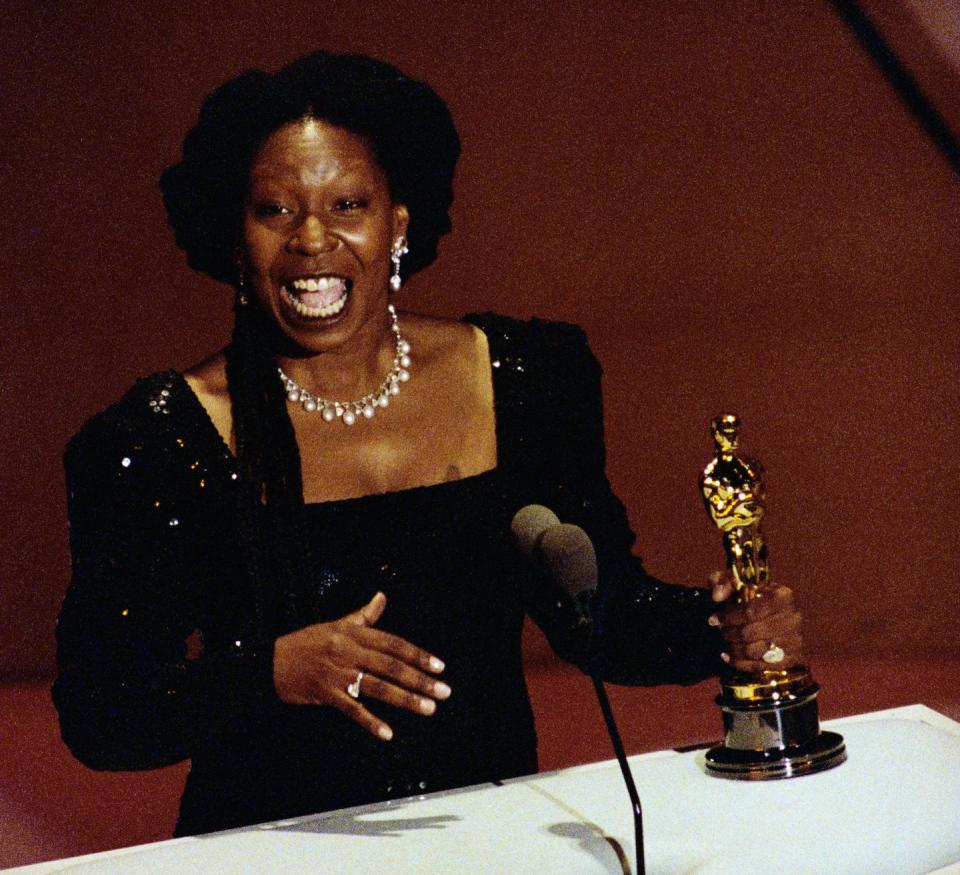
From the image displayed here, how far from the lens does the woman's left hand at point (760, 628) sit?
1352 millimetres

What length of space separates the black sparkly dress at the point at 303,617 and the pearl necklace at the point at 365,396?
0.13m

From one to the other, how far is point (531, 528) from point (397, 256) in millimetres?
815

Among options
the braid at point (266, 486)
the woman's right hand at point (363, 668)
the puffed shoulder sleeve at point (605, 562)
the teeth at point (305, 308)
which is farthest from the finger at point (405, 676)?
the teeth at point (305, 308)

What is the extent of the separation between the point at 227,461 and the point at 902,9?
1.90 meters

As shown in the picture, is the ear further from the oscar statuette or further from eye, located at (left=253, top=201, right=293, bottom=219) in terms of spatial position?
the oscar statuette

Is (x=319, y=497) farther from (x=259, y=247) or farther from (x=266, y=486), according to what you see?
(x=259, y=247)

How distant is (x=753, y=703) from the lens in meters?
1.30

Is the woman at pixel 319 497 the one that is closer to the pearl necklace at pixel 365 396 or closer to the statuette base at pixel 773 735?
the pearl necklace at pixel 365 396

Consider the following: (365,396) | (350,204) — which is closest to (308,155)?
(350,204)

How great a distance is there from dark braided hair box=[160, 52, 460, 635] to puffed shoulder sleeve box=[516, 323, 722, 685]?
32cm

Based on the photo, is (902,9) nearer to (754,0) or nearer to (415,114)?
(754,0)

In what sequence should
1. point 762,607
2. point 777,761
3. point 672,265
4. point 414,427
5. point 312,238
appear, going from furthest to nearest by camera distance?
point 672,265
point 414,427
point 312,238
point 762,607
point 777,761

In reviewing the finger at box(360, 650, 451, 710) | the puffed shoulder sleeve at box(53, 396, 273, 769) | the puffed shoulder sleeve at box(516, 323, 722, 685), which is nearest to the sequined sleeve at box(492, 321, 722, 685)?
the puffed shoulder sleeve at box(516, 323, 722, 685)

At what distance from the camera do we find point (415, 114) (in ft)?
6.23
